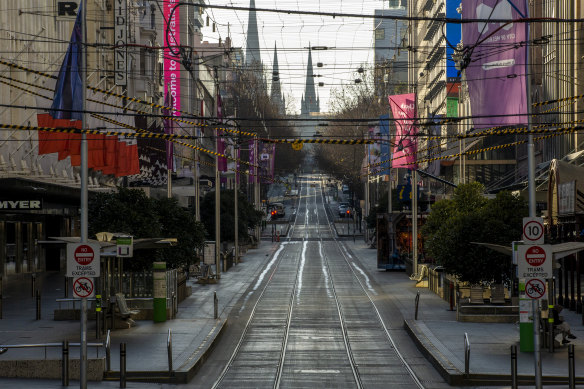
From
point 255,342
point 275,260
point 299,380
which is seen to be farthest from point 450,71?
point 299,380

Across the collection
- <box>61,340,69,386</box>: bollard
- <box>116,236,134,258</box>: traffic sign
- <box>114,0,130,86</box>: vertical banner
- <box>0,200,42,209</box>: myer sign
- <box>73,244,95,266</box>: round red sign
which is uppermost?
<box>114,0,130,86</box>: vertical banner

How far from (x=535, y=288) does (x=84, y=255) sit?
8.52 meters

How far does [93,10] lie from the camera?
63.6 m

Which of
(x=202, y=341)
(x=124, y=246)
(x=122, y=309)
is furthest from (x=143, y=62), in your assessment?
(x=202, y=341)

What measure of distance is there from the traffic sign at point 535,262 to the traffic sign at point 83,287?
26.7 ft

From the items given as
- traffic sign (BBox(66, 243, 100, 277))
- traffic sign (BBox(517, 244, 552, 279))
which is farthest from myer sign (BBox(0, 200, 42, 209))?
traffic sign (BBox(517, 244, 552, 279))

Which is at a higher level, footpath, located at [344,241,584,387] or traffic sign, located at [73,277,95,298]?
traffic sign, located at [73,277,95,298]

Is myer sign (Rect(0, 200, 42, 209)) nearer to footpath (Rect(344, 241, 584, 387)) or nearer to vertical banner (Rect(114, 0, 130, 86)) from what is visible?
footpath (Rect(344, 241, 584, 387))

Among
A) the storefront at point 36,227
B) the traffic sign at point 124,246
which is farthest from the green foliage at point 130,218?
the traffic sign at point 124,246

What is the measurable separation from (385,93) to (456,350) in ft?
342

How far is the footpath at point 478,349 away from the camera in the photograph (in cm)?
2112

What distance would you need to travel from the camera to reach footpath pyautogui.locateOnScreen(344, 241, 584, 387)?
69.3 feet

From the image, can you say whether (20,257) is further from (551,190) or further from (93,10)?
(551,190)

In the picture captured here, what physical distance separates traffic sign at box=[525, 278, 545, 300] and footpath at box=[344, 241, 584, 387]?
3849 millimetres
